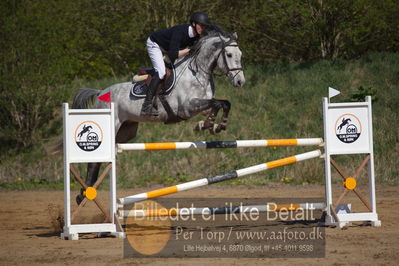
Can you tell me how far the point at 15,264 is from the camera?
461 centimetres

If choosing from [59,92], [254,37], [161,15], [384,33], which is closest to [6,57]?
[59,92]

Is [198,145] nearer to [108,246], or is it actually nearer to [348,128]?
[108,246]

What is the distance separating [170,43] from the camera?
6539 millimetres

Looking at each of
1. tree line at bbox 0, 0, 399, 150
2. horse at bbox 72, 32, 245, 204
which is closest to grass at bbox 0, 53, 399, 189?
tree line at bbox 0, 0, 399, 150

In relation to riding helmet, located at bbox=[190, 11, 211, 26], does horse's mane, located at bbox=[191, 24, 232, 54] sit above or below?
below

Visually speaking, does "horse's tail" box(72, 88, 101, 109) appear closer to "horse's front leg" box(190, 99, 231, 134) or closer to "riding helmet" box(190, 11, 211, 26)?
"horse's front leg" box(190, 99, 231, 134)

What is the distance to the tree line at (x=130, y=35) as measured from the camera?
13141 millimetres

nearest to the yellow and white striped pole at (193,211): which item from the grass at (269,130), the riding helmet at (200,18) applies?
the riding helmet at (200,18)

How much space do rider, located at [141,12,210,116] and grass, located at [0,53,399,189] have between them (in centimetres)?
467

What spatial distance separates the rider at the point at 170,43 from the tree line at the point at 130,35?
689cm

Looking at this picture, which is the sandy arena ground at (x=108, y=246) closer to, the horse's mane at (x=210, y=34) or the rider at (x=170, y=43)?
the rider at (x=170, y=43)

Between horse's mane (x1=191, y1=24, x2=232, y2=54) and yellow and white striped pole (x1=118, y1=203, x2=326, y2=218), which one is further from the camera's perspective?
horse's mane (x1=191, y1=24, x2=232, y2=54)

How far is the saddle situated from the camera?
6727mm

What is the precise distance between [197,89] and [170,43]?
59cm
